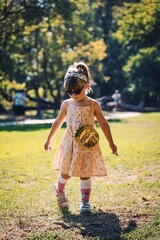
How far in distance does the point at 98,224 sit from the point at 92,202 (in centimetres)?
93

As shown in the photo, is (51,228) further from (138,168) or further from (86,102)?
(138,168)

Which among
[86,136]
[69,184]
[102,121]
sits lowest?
[69,184]

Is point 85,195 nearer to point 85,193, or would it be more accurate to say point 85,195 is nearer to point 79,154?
point 85,193

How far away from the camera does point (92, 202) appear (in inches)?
190

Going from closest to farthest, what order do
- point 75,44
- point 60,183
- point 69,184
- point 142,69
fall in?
point 60,183 < point 69,184 < point 75,44 < point 142,69

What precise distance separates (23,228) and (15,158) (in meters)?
5.16

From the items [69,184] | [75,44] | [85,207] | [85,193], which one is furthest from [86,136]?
[75,44]

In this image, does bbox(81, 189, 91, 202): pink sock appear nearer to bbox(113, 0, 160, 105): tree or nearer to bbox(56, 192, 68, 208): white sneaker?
bbox(56, 192, 68, 208): white sneaker

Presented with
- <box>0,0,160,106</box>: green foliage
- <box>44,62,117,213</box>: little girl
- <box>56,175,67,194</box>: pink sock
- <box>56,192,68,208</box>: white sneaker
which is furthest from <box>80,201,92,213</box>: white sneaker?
<box>0,0,160,106</box>: green foliage

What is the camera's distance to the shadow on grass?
3592 mm

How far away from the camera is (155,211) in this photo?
4.29 m

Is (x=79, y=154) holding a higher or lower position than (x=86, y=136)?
lower

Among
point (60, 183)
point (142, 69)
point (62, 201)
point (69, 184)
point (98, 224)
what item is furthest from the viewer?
point (142, 69)

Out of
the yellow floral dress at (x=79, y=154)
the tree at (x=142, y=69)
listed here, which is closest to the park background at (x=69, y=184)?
the yellow floral dress at (x=79, y=154)
